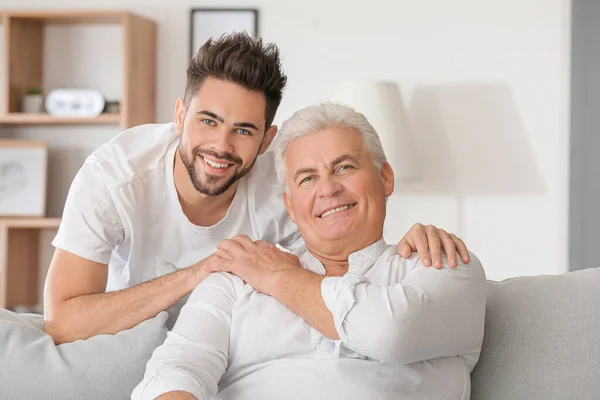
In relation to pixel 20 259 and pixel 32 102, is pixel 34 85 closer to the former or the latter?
pixel 32 102

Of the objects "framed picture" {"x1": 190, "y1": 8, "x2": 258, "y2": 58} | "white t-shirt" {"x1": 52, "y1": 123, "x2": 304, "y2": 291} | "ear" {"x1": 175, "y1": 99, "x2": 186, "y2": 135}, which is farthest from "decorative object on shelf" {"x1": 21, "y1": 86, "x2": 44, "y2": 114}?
"ear" {"x1": 175, "y1": 99, "x2": 186, "y2": 135}

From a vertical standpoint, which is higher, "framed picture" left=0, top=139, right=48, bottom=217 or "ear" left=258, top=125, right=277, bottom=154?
"ear" left=258, top=125, right=277, bottom=154

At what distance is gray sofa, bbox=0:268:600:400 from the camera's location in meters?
1.68

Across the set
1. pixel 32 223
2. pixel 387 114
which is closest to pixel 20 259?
pixel 32 223

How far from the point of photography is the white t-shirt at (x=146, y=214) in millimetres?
2121

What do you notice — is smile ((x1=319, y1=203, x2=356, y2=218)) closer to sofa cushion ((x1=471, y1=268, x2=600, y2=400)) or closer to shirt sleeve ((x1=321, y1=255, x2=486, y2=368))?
shirt sleeve ((x1=321, y1=255, x2=486, y2=368))

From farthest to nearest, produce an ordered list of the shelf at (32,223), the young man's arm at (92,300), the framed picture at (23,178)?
the framed picture at (23,178)
the shelf at (32,223)
the young man's arm at (92,300)

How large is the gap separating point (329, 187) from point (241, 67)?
53 cm

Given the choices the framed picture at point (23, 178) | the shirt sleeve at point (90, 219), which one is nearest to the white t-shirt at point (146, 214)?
the shirt sleeve at point (90, 219)

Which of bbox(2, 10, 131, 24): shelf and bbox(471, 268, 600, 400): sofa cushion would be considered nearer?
bbox(471, 268, 600, 400): sofa cushion

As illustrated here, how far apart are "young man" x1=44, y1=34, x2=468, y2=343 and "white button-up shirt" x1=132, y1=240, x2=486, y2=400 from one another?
240mm

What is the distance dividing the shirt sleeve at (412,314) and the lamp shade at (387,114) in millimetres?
2342

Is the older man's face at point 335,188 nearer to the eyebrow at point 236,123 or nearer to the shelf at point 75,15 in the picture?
the eyebrow at point 236,123

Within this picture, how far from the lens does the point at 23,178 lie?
4.47 m
